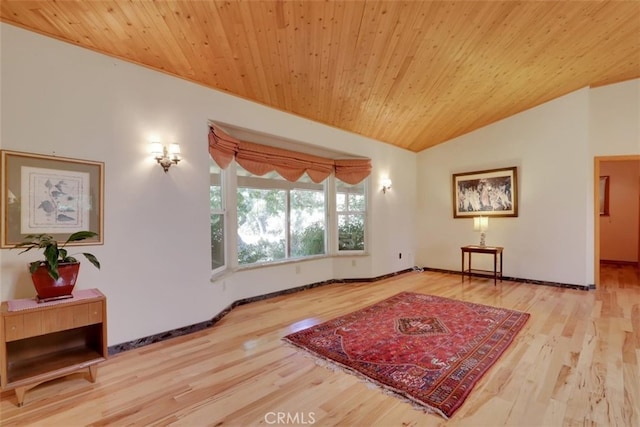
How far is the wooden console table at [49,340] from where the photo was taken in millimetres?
1890

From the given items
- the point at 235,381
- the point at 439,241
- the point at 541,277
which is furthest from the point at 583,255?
the point at 235,381

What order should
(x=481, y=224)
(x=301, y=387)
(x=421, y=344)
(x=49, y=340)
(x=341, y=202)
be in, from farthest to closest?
(x=341, y=202), (x=481, y=224), (x=421, y=344), (x=49, y=340), (x=301, y=387)

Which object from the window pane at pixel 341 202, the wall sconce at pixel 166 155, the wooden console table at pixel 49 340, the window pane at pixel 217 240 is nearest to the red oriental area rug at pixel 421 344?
the window pane at pixel 217 240

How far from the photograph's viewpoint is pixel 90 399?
1.98 meters

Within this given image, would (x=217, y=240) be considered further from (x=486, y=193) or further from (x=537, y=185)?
(x=537, y=185)

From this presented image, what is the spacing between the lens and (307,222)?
16.5 ft

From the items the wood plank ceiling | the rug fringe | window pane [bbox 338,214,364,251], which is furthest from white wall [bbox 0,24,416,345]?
window pane [bbox 338,214,364,251]

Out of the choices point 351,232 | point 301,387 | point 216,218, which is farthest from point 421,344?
point 351,232

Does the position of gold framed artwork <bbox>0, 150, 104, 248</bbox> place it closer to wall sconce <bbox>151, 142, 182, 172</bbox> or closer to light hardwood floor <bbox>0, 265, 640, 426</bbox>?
wall sconce <bbox>151, 142, 182, 172</bbox>

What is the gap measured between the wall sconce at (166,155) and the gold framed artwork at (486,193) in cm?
517

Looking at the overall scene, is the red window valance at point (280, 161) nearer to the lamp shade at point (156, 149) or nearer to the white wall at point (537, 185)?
the lamp shade at point (156, 149)

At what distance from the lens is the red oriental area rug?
208 centimetres

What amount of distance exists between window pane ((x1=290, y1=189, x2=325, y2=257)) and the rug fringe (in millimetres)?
2170

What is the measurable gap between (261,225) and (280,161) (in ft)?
3.28
